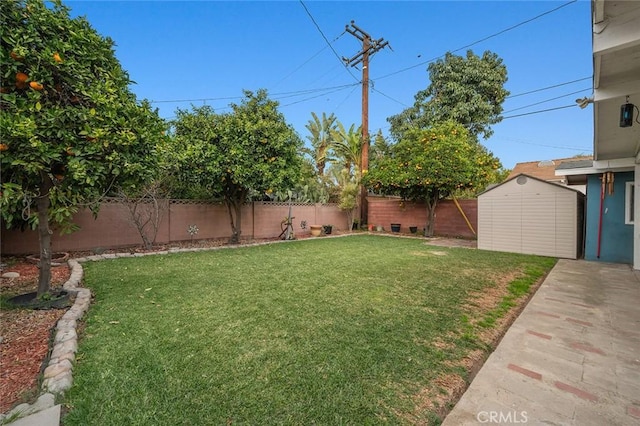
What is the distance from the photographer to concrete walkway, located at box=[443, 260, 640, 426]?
1.86 meters

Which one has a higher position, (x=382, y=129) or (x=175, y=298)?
(x=382, y=129)

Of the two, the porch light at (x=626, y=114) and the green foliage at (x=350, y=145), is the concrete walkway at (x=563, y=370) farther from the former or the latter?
the green foliage at (x=350, y=145)

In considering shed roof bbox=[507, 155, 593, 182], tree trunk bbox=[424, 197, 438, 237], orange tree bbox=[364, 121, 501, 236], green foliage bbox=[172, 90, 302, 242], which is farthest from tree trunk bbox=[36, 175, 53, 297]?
shed roof bbox=[507, 155, 593, 182]

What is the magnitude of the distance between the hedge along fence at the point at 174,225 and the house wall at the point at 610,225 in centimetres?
986

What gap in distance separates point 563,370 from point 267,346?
255 cm

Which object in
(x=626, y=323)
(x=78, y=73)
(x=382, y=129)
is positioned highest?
(x=382, y=129)

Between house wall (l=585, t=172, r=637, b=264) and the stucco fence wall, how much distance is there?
4.75 metres

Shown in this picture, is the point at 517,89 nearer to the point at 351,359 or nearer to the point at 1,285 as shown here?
the point at 351,359

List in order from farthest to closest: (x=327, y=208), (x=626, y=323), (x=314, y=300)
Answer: (x=327, y=208), (x=314, y=300), (x=626, y=323)

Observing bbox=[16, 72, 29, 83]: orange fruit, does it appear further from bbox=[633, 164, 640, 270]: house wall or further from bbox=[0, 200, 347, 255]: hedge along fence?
bbox=[633, 164, 640, 270]: house wall

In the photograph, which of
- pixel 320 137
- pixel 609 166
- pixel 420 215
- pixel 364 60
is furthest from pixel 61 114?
pixel 320 137

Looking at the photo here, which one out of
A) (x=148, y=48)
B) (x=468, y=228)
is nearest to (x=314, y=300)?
(x=468, y=228)

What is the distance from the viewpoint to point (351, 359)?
2.41 meters

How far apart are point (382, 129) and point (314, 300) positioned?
18.5m
